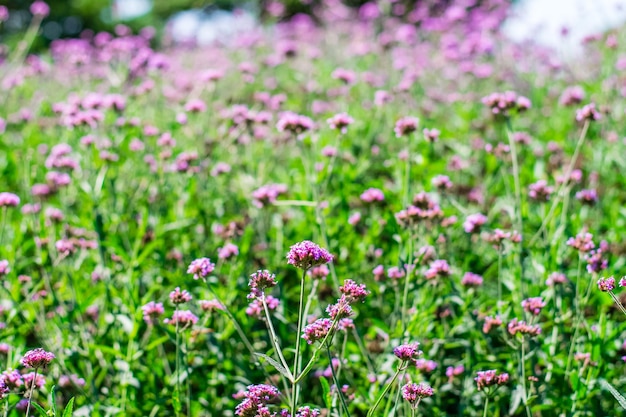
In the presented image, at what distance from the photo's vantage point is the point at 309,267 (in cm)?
201

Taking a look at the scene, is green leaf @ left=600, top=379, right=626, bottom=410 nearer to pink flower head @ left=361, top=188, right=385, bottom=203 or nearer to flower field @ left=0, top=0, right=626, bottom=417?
flower field @ left=0, top=0, right=626, bottom=417

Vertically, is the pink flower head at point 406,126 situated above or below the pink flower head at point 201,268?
above

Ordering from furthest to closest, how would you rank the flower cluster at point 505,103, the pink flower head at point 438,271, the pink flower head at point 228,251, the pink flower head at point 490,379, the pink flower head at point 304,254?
the flower cluster at point 505,103 → the pink flower head at point 228,251 → the pink flower head at point 438,271 → the pink flower head at point 490,379 → the pink flower head at point 304,254

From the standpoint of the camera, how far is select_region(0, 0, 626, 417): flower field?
2562 mm

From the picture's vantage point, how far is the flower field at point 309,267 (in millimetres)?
2562

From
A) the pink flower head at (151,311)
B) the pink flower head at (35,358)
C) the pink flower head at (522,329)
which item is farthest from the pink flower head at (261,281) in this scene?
the pink flower head at (522,329)

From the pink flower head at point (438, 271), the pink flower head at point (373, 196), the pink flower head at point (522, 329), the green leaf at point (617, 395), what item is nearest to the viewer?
the green leaf at point (617, 395)

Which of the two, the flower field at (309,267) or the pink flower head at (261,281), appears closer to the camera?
the pink flower head at (261,281)

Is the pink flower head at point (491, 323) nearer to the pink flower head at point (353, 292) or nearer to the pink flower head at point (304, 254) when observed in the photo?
the pink flower head at point (353, 292)

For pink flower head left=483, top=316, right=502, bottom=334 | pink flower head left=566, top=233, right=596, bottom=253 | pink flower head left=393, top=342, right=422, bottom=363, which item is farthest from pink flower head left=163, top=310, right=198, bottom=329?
pink flower head left=566, top=233, right=596, bottom=253

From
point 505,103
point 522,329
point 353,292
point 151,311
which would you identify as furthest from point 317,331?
point 505,103

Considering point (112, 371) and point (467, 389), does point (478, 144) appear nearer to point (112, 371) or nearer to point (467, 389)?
point (467, 389)

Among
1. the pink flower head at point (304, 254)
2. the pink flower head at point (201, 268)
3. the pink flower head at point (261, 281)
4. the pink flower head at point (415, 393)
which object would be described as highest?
the pink flower head at point (304, 254)

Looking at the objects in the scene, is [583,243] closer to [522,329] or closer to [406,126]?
[522,329]
